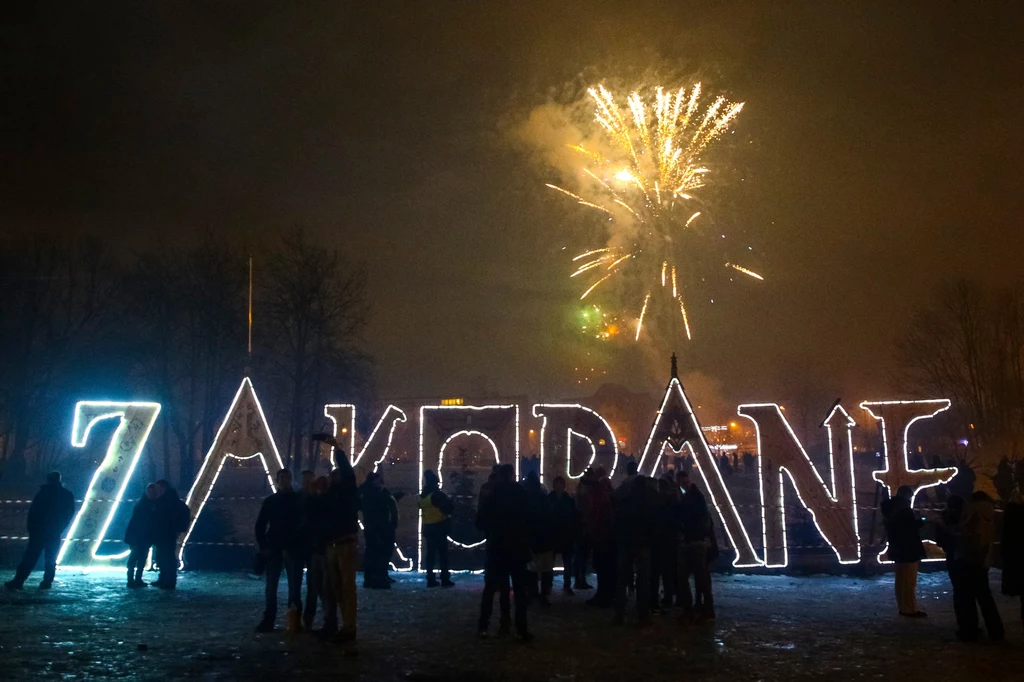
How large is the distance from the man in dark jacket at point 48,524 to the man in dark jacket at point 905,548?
13.1 m

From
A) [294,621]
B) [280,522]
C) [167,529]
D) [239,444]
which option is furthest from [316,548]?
[239,444]

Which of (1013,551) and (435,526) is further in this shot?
(435,526)

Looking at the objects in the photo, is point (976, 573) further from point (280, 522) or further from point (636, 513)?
point (280, 522)

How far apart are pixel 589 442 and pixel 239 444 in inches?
290

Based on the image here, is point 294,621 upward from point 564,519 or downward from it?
downward

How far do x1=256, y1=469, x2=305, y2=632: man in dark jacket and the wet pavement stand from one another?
39 centimetres

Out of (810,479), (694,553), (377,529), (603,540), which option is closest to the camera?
(694,553)

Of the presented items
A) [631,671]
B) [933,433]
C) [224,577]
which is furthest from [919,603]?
[933,433]

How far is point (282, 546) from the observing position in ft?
36.7

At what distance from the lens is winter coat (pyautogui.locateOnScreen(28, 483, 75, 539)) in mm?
15406

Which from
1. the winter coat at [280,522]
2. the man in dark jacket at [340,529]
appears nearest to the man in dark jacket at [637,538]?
the man in dark jacket at [340,529]

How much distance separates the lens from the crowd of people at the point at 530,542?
10.6m

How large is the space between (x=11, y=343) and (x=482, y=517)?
1303 inches

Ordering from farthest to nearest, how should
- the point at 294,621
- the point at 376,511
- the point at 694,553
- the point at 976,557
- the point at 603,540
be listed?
1. the point at 376,511
2. the point at 603,540
3. the point at 694,553
4. the point at 294,621
5. the point at 976,557
